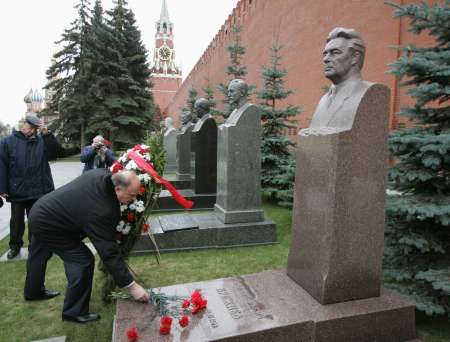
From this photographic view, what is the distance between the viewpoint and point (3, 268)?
472 cm

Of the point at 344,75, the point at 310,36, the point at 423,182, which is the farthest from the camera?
the point at 310,36

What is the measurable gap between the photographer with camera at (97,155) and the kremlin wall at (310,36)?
456 cm

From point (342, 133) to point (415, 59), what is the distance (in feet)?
4.78

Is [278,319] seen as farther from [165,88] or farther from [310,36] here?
[165,88]

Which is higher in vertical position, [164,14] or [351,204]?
[164,14]

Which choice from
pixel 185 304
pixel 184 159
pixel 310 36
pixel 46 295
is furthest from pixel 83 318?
pixel 310 36

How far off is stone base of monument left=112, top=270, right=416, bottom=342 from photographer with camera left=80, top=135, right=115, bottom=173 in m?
3.47

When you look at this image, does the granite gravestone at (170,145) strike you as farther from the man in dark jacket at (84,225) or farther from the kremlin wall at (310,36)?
the man in dark jacket at (84,225)

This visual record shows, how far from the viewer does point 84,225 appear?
2.87m

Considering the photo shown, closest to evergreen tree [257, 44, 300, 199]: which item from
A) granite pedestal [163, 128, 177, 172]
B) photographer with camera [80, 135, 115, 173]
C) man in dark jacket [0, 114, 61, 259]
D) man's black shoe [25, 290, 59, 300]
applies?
photographer with camera [80, 135, 115, 173]

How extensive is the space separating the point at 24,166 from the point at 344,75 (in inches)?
169

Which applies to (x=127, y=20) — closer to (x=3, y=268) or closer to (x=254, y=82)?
(x=254, y=82)

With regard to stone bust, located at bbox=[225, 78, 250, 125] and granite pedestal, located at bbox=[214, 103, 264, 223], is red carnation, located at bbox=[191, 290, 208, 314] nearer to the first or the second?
granite pedestal, located at bbox=[214, 103, 264, 223]

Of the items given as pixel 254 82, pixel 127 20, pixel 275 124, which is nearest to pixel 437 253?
pixel 275 124
